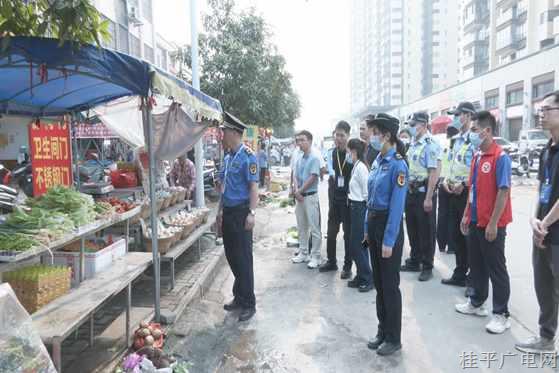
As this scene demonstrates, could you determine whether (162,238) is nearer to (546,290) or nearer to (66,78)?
(66,78)

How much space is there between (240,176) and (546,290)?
294cm

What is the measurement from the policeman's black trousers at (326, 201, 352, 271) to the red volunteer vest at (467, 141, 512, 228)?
1963 mm

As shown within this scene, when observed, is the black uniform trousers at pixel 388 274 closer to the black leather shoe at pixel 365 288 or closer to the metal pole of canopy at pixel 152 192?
the black leather shoe at pixel 365 288

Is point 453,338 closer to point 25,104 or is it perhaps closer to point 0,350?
point 0,350

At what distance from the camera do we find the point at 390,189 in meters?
3.69

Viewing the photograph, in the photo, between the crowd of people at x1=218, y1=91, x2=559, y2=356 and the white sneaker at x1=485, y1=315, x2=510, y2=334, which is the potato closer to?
the crowd of people at x1=218, y1=91, x2=559, y2=356

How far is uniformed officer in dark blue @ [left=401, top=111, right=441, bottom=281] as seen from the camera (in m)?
5.82

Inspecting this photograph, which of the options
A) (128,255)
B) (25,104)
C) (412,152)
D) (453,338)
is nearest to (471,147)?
(412,152)

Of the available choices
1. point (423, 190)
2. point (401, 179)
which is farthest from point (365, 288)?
point (401, 179)

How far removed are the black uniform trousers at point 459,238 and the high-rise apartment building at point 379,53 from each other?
90591 millimetres

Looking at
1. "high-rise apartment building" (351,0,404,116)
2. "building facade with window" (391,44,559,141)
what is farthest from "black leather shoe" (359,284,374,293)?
"high-rise apartment building" (351,0,404,116)

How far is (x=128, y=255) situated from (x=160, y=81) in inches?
77.0

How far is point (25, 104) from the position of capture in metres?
4.99

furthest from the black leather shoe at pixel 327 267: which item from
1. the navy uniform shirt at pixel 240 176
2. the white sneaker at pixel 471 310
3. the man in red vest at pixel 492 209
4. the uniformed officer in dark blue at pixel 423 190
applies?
the man in red vest at pixel 492 209
